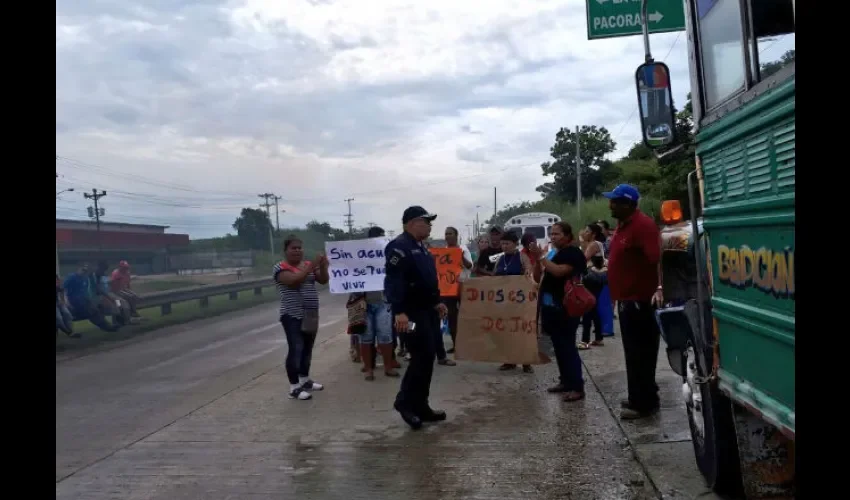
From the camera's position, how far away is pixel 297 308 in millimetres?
7484

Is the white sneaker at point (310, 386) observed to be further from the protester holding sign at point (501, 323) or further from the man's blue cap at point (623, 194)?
the man's blue cap at point (623, 194)

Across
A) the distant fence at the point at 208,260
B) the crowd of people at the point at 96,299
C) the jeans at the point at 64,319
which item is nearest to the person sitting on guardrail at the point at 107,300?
the crowd of people at the point at 96,299

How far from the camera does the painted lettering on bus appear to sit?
2446 mm

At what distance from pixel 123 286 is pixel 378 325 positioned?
37.1ft

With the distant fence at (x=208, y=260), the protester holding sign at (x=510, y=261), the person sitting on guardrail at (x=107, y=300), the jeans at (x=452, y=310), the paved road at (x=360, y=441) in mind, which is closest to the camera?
the paved road at (x=360, y=441)

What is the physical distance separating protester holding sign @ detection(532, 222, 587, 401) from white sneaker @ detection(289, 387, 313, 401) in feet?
8.29

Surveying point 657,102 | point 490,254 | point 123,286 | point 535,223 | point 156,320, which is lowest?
point 156,320

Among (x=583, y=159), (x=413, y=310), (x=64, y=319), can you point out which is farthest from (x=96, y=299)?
(x=583, y=159)

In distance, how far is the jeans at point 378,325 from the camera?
859cm

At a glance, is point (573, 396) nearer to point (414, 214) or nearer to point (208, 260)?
point (414, 214)

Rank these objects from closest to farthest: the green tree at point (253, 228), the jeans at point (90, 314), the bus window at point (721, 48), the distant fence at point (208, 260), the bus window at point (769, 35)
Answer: the bus window at point (769, 35), the bus window at point (721, 48), the jeans at point (90, 314), the distant fence at point (208, 260), the green tree at point (253, 228)

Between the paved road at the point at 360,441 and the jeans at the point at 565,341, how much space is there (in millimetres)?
252
